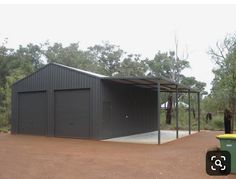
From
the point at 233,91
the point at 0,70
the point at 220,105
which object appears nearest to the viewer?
the point at 233,91

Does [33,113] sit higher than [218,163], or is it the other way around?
[218,163]

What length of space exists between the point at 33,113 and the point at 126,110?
5308 mm

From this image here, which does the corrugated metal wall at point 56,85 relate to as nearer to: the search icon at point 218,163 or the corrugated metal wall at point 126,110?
the corrugated metal wall at point 126,110

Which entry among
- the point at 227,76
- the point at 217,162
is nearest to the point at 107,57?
the point at 227,76

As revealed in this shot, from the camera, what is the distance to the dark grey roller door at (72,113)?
1756 cm

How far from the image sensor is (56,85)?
18.6m

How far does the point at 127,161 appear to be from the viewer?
32.3ft

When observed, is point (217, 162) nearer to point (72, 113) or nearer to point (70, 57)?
point (72, 113)

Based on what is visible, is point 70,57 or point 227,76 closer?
point 227,76

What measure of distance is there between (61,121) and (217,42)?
50.1ft

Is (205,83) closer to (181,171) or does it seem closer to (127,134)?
(127,134)

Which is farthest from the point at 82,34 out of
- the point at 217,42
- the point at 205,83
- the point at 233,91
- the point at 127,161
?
the point at 127,161

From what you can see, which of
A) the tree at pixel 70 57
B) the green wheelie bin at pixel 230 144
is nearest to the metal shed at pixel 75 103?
the green wheelie bin at pixel 230 144

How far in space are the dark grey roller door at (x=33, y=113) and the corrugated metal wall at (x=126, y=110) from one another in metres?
3.75
